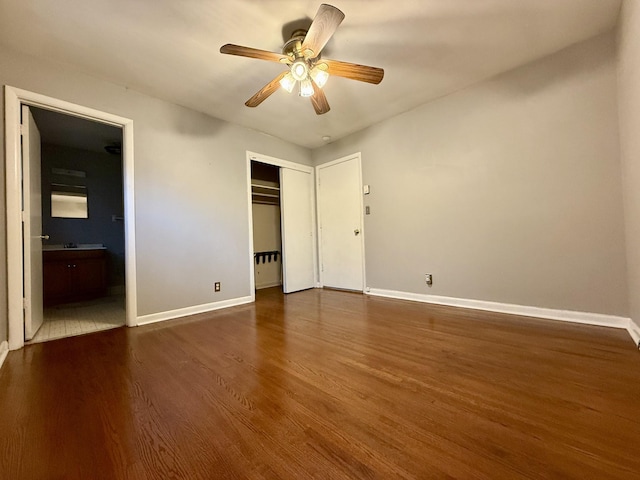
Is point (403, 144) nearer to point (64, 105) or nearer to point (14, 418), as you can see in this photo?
point (64, 105)

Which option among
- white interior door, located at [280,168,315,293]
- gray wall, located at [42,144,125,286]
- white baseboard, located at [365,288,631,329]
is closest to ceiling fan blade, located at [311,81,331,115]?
white interior door, located at [280,168,315,293]

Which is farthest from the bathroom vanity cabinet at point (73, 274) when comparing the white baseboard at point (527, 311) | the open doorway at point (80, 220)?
the white baseboard at point (527, 311)

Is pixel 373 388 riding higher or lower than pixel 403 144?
lower

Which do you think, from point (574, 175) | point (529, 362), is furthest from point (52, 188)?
point (574, 175)

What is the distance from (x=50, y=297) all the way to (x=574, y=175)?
250 inches

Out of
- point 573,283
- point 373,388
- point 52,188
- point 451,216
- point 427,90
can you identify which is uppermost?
point 427,90

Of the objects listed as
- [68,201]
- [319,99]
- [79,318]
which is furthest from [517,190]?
[68,201]

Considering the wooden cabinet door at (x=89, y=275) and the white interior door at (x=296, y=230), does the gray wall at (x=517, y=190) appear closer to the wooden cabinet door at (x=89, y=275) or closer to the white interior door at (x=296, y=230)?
the white interior door at (x=296, y=230)

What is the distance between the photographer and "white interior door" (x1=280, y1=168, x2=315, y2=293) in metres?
4.07

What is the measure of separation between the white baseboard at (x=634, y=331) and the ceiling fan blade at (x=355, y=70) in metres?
2.62

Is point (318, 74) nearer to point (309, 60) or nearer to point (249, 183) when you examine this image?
point (309, 60)

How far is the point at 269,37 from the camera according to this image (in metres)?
1.98

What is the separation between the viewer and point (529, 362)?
1578 millimetres

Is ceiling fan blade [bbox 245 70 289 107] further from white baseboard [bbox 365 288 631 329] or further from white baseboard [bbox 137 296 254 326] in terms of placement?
white baseboard [bbox 365 288 631 329]
